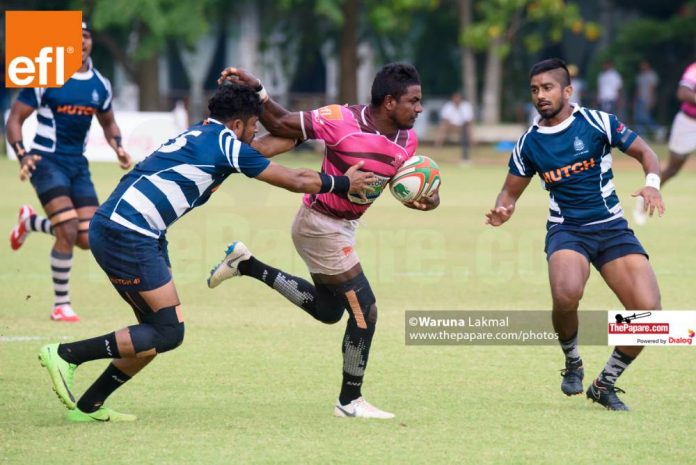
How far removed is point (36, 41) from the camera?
1051 inches

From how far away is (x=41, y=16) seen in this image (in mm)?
35750

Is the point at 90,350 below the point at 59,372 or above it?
above

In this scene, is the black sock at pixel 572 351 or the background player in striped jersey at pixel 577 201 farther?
the black sock at pixel 572 351

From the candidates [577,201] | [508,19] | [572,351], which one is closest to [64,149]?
[577,201]

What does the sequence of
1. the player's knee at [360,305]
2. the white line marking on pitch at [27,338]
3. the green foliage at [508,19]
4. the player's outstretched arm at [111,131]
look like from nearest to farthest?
1. the player's knee at [360,305]
2. the white line marking on pitch at [27,338]
3. the player's outstretched arm at [111,131]
4. the green foliage at [508,19]

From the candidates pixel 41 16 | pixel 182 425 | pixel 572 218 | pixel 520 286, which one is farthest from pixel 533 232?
pixel 41 16

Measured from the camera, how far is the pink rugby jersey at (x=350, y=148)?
25.5ft

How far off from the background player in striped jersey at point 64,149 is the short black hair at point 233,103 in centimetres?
428

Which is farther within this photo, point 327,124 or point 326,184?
point 327,124

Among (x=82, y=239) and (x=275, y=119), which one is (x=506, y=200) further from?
(x=82, y=239)

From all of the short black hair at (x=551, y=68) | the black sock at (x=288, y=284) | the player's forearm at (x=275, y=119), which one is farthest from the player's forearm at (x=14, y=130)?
the short black hair at (x=551, y=68)

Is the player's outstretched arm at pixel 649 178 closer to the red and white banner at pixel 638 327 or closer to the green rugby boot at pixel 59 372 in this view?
the red and white banner at pixel 638 327

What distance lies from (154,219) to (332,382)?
2.08 meters

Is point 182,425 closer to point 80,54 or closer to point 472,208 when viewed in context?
point 80,54
